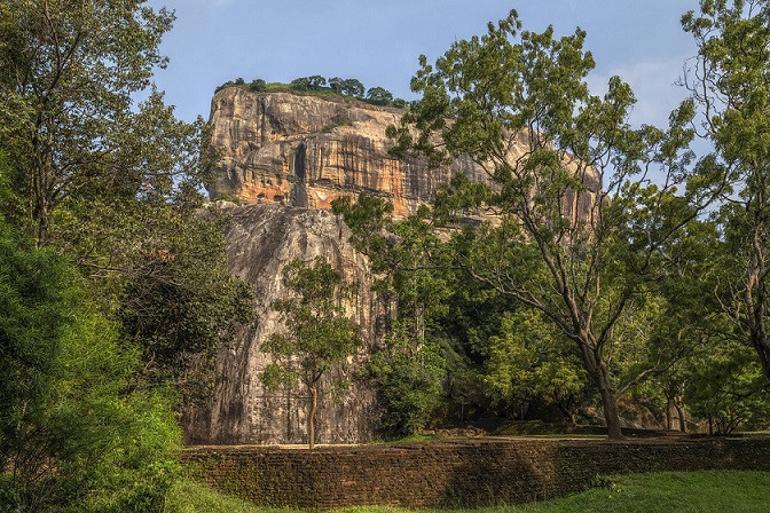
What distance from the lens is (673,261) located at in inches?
562

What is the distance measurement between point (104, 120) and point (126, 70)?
1058 mm

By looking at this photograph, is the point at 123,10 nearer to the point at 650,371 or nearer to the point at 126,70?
the point at 126,70

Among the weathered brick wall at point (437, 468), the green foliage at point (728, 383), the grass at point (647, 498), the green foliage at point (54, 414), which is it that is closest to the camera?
the green foliage at point (54, 414)

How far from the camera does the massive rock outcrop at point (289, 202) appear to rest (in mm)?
24297

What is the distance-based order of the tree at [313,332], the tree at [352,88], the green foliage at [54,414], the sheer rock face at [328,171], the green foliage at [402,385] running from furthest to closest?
the tree at [352,88]
the sheer rock face at [328,171]
the green foliage at [402,385]
the tree at [313,332]
the green foliage at [54,414]

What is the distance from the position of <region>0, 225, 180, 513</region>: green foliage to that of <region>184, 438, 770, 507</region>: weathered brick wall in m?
2.56

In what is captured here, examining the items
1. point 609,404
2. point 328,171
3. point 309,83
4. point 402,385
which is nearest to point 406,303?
point 402,385

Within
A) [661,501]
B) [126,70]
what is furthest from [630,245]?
[126,70]

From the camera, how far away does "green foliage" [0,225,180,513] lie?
25.9 feet

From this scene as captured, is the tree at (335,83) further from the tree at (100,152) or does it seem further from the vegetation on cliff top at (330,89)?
the tree at (100,152)

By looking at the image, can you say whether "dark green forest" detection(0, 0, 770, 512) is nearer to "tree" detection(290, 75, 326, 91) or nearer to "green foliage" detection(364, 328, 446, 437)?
"green foliage" detection(364, 328, 446, 437)

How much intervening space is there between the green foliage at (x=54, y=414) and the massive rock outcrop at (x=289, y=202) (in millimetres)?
14661

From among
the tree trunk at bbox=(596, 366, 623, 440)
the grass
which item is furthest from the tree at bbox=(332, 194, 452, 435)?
the grass

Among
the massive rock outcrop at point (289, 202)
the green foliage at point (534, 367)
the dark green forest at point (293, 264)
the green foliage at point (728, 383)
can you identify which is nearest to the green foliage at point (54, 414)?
the dark green forest at point (293, 264)
